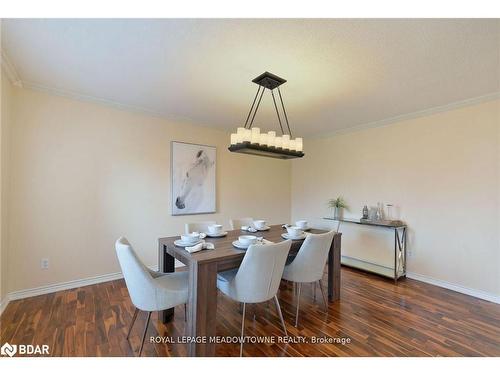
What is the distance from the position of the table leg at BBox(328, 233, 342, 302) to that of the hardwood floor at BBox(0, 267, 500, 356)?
0.11m

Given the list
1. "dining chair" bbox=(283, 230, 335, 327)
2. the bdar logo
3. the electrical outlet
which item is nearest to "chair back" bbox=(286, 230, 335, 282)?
"dining chair" bbox=(283, 230, 335, 327)

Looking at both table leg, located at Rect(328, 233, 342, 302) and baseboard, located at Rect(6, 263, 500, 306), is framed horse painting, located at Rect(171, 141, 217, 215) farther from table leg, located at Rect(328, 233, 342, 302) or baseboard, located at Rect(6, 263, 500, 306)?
table leg, located at Rect(328, 233, 342, 302)

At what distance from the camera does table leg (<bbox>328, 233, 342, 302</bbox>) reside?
2654mm

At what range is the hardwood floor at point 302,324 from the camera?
1794 millimetres

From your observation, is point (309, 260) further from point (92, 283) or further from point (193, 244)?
point (92, 283)

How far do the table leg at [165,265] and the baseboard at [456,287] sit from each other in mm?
3307

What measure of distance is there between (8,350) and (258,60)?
3.01 meters

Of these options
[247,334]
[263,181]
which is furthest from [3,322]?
[263,181]

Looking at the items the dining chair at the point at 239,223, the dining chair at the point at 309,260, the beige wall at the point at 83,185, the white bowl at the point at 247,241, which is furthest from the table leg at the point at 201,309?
the beige wall at the point at 83,185

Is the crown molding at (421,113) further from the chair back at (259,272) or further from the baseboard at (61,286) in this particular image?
the baseboard at (61,286)

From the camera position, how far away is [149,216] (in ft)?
11.3

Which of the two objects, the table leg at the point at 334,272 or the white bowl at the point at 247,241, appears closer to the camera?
the white bowl at the point at 247,241

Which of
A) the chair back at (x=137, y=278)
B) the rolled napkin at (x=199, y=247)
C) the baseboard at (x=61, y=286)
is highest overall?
the rolled napkin at (x=199, y=247)

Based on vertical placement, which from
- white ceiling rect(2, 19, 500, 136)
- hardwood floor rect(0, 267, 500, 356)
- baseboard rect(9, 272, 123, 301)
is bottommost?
hardwood floor rect(0, 267, 500, 356)
